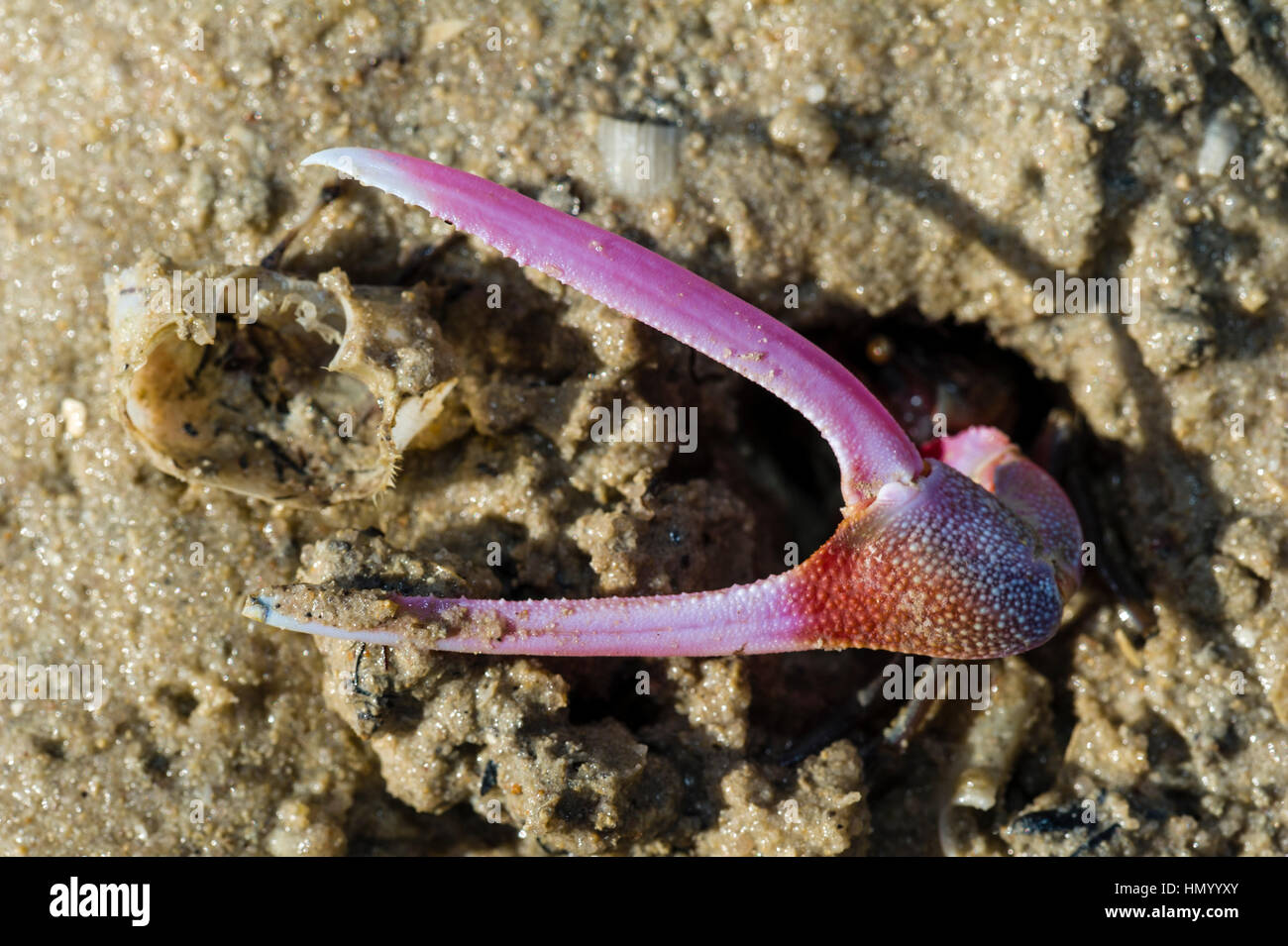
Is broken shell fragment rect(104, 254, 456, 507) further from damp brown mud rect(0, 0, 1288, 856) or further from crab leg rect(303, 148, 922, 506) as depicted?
crab leg rect(303, 148, 922, 506)

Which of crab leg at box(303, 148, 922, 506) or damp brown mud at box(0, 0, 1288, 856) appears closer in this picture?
crab leg at box(303, 148, 922, 506)

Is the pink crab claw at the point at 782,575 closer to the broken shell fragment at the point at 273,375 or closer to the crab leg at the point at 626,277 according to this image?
the crab leg at the point at 626,277

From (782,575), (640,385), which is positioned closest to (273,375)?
(640,385)

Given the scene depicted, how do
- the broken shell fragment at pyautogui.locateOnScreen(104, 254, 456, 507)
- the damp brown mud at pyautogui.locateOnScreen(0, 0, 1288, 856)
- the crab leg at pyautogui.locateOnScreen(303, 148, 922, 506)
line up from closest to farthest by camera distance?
the crab leg at pyautogui.locateOnScreen(303, 148, 922, 506) < the broken shell fragment at pyautogui.locateOnScreen(104, 254, 456, 507) < the damp brown mud at pyautogui.locateOnScreen(0, 0, 1288, 856)

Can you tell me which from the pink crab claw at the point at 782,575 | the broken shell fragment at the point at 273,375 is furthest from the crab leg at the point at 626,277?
the broken shell fragment at the point at 273,375

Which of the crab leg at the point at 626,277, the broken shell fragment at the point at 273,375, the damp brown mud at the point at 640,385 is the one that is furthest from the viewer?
the damp brown mud at the point at 640,385

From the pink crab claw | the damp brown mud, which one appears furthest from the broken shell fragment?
the pink crab claw

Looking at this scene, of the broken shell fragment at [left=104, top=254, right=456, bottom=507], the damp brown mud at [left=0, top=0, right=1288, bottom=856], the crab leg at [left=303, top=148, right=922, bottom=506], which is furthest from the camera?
the damp brown mud at [left=0, top=0, right=1288, bottom=856]
